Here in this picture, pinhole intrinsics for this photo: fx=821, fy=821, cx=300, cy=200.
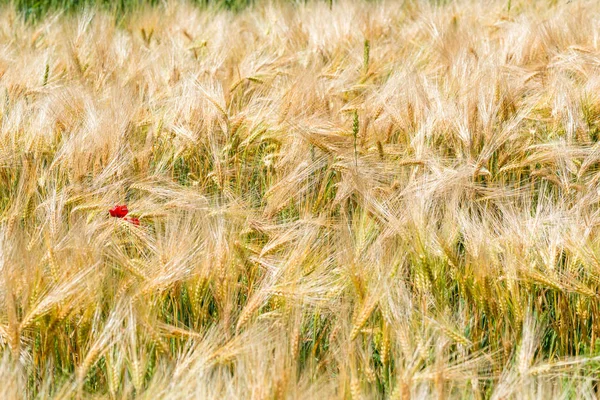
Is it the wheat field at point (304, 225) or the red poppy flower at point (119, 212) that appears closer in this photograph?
the wheat field at point (304, 225)

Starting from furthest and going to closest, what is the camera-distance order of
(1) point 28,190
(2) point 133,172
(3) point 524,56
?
(3) point 524,56 < (2) point 133,172 < (1) point 28,190

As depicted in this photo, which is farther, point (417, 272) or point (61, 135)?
point (61, 135)

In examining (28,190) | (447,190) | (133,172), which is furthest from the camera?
(133,172)

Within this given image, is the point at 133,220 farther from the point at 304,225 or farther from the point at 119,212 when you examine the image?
the point at 304,225

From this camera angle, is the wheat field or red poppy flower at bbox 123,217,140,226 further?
red poppy flower at bbox 123,217,140,226

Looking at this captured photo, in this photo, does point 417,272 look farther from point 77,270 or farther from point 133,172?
point 133,172

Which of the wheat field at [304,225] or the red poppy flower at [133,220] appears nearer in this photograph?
the wheat field at [304,225]

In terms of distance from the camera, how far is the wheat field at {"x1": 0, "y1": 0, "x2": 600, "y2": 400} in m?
1.41

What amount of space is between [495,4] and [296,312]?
3.59 m

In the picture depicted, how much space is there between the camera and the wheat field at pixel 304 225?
141cm

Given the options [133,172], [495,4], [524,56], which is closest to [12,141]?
[133,172]

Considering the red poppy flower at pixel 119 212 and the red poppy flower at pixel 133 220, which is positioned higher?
the red poppy flower at pixel 119 212

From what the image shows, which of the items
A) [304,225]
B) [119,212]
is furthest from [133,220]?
[304,225]

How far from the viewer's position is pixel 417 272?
1.63 metres
